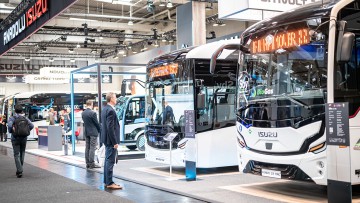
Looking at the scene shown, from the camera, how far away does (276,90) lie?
23.4 feet

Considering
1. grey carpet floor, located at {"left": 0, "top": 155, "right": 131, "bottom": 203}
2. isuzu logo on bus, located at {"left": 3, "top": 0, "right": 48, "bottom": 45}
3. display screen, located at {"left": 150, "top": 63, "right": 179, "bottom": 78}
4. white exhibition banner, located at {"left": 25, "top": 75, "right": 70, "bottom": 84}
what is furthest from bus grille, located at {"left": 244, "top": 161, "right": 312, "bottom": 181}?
white exhibition banner, located at {"left": 25, "top": 75, "right": 70, "bottom": 84}

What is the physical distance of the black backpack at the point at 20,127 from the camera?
34.3ft

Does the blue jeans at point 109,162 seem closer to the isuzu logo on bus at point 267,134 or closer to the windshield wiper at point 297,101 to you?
the isuzu logo on bus at point 267,134

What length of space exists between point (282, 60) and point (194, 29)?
25.8 feet

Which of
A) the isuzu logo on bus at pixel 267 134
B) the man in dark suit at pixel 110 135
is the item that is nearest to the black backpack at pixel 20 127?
the man in dark suit at pixel 110 135

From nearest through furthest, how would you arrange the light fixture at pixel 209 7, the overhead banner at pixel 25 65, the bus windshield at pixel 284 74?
the bus windshield at pixel 284 74
the light fixture at pixel 209 7
the overhead banner at pixel 25 65

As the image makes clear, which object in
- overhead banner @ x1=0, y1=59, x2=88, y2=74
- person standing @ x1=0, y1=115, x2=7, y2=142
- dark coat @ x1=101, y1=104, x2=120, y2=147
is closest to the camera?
dark coat @ x1=101, y1=104, x2=120, y2=147

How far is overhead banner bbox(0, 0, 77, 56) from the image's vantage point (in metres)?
11.1

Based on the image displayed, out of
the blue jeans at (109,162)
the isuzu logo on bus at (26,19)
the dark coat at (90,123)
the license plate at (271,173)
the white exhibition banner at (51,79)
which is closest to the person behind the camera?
the license plate at (271,173)

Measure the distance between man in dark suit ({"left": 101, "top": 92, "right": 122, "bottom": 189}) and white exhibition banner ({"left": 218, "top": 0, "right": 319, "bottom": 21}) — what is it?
308 cm

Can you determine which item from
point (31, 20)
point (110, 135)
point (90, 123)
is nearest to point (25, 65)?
point (31, 20)

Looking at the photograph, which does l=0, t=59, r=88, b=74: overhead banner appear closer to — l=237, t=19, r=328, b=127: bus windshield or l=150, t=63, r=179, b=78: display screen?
l=150, t=63, r=179, b=78: display screen

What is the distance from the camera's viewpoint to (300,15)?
6.88 metres

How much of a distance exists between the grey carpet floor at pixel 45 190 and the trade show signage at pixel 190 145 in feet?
6.00
